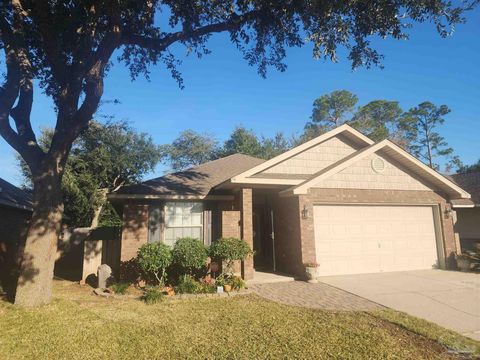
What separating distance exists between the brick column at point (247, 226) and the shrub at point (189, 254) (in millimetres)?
1579

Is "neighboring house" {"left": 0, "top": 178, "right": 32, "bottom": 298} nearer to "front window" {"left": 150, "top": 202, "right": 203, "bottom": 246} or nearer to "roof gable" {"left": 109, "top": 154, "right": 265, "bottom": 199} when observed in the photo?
"front window" {"left": 150, "top": 202, "right": 203, "bottom": 246}

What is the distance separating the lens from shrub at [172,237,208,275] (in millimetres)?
9867

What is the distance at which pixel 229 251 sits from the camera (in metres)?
10.1

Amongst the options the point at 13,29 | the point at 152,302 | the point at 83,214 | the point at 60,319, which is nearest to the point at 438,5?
the point at 152,302

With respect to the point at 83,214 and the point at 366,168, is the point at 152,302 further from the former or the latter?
the point at 83,214

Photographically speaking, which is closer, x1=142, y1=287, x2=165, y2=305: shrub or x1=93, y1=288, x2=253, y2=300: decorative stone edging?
x1=142, y1=287, x2=165, y2=305: shrub

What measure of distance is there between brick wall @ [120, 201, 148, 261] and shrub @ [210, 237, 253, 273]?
271cm

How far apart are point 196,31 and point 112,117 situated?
23129mm

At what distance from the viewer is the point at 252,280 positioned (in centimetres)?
1084

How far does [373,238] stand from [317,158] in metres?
3.91

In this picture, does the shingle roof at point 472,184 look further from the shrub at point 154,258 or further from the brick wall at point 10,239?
the brick wall at point 10,239

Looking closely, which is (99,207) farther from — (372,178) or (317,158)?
(372,178)

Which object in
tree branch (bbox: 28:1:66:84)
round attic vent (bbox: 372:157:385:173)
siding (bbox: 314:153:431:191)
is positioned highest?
tree branch (bbox: 28:1:66:84)

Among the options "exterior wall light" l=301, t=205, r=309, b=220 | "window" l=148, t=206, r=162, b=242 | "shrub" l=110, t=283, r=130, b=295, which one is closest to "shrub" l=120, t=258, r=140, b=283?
"window" l=148, t=206, r=162, b=242
